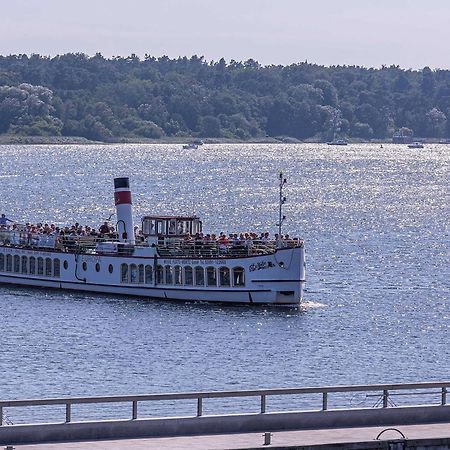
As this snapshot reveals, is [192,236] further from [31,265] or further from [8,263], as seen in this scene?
[8,263]

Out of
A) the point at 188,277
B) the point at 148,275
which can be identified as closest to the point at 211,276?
the point at 188,277

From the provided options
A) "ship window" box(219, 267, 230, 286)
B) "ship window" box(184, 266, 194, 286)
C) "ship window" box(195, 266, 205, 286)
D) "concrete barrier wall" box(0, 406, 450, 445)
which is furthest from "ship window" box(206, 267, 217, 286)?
"concrete barrier wall" box(0, 406, 450, 445)

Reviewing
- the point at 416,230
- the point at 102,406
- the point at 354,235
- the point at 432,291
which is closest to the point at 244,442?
the point at 102,406

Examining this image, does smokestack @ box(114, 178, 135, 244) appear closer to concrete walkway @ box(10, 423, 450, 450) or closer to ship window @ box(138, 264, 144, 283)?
ship window @ box(138, 264, 144, 283)

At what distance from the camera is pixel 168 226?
9512 cm

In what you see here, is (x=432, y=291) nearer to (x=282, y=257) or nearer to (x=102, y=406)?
(x=282, y=257)

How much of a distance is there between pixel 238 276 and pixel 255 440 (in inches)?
2133

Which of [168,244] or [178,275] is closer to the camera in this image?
[178,275]

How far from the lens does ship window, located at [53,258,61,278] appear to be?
98.2m

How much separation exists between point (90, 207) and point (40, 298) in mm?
98478

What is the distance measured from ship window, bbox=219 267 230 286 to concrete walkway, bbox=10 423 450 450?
2086 inches

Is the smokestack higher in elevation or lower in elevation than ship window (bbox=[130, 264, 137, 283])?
higher

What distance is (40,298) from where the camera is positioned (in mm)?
95438

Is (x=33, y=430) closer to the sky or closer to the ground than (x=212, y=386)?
closer to the sky
